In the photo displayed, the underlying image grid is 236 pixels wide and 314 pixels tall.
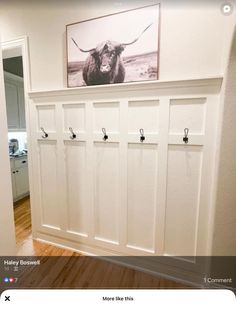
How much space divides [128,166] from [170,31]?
97 cm

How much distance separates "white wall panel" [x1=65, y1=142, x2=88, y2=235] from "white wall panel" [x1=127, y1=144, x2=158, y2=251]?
0.41 metres

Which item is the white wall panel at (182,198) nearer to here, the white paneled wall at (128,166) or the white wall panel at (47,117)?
the white paneled wall at (128,166)

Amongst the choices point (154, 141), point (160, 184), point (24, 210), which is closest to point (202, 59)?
point (154, 141)

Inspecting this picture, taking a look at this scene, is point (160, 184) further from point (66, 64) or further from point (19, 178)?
point (19, 178)

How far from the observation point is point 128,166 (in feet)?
4.60

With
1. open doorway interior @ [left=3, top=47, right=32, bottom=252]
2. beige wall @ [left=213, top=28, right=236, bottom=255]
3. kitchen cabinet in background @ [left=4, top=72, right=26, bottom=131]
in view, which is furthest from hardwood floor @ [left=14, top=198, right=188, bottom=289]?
kitchen cabinet in background @ [left=4, top=72, right=26, bottom=131]

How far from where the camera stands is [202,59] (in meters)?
1.14

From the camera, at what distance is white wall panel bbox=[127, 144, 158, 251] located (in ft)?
4.42

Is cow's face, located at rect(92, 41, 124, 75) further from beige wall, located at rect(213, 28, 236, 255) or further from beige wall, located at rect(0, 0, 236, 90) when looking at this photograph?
beige wall, located at rect(213, 28, 236, 255)

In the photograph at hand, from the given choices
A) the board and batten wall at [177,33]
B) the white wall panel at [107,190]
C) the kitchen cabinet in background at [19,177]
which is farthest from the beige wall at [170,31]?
the kitchen cabinet in background at [19,177]

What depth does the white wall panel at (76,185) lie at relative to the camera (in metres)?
1.55

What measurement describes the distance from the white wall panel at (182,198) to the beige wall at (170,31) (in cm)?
54

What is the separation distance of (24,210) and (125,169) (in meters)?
1.90

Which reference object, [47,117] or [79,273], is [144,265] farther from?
[47,117]
